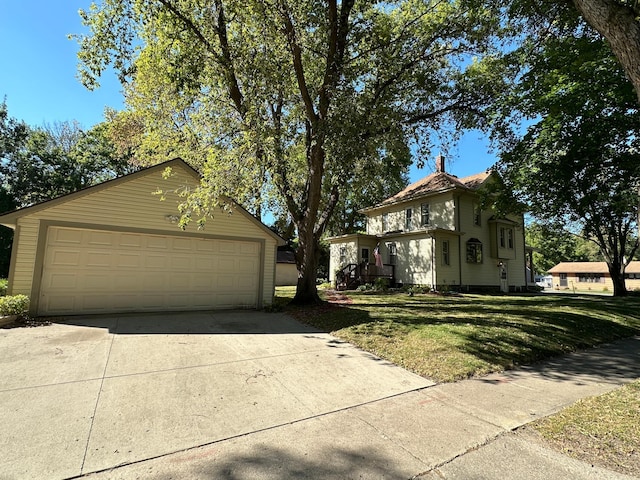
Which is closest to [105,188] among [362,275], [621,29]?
[621,29]

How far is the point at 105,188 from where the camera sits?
28.9 ft

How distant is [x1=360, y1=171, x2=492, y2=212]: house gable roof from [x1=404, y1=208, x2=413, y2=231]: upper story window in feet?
2.73

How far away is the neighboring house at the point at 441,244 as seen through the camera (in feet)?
60.6

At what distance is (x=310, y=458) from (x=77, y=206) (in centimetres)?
891

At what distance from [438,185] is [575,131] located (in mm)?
8762

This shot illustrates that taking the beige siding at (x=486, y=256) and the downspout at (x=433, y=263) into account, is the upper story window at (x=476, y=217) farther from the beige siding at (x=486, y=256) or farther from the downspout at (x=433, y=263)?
the downspout at (x=433, y=263)

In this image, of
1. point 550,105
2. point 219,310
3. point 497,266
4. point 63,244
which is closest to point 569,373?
point 219,310

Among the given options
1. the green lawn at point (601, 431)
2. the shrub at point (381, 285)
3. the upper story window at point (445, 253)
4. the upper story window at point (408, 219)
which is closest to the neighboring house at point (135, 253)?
the green lawn at point (601, 431)

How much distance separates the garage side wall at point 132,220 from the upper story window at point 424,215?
12.1 m

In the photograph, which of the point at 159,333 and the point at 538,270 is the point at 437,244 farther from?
the point at 538,270

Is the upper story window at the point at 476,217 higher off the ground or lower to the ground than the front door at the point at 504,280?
higher

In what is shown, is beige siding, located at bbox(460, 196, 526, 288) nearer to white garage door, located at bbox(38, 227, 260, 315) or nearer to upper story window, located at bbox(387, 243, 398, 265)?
upper story window, located at bbox(387, 243, 398, 265)

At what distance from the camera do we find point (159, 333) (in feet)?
22.4

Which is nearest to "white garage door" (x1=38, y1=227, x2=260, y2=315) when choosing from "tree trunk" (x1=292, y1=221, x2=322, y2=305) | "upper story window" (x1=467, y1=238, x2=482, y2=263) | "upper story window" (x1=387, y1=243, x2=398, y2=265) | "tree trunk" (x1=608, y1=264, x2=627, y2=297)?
"tree trunk" (x1=292, y1=221, x2=322, y2=305)
